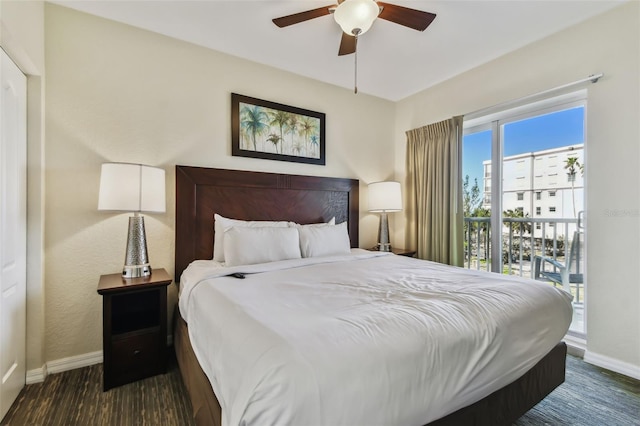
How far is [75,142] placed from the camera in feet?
7.19

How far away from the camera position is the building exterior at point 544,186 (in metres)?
2.60

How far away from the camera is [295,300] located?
1.44 meters

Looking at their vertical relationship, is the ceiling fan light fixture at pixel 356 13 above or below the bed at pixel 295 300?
above

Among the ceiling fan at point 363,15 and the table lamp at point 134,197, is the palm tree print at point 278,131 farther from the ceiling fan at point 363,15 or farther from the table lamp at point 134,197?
the ceiling fan at point 363,15

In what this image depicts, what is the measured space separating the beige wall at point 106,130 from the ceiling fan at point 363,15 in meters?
1.16

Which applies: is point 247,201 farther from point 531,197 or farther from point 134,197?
point 531,197

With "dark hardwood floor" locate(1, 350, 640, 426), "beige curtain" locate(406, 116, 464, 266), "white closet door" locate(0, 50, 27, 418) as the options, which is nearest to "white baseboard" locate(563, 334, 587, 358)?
"dark hardwood floor" locate(1, 350, 640, 426)

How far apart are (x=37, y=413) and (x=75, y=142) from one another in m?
1.76

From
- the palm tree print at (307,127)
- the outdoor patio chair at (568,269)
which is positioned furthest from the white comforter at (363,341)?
the palm tree print at (307,127)

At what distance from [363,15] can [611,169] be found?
2157 mm

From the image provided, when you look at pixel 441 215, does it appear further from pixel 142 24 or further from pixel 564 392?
pixel 142 24

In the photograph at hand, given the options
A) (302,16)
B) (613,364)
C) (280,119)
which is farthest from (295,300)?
(613,364)

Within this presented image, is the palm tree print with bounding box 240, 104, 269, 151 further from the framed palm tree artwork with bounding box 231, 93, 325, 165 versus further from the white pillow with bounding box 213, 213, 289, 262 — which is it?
the white pillow with bounding box 213, 213, 289, 262

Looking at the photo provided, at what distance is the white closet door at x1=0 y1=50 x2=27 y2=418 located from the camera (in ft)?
5.36
